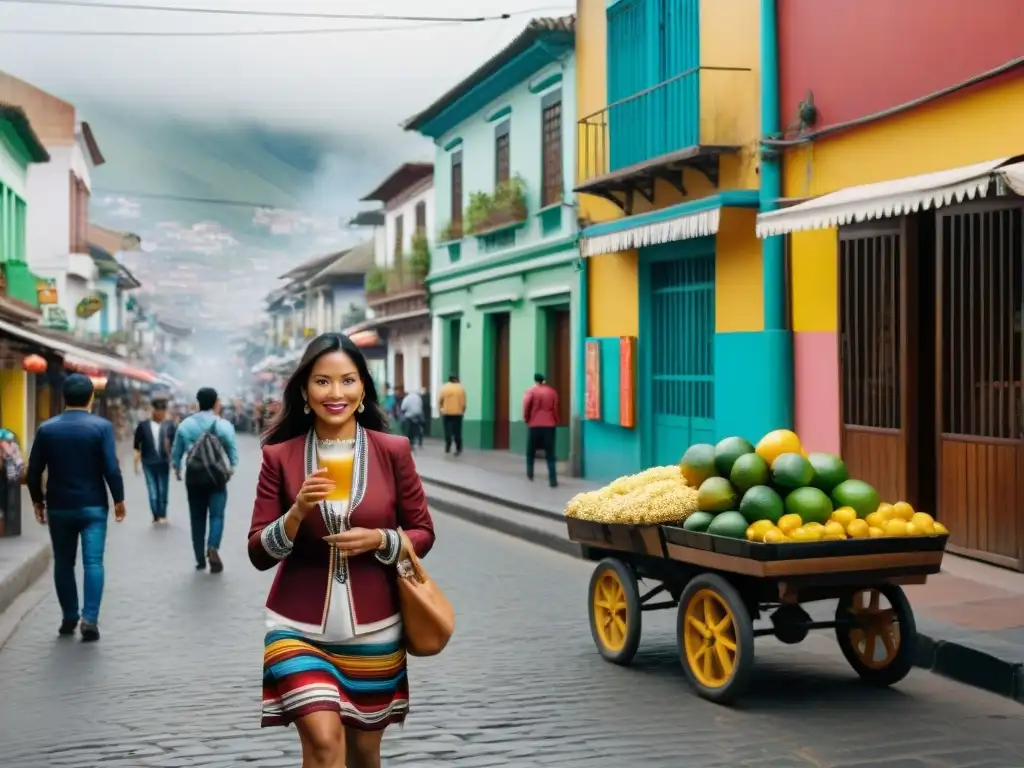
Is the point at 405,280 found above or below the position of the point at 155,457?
above

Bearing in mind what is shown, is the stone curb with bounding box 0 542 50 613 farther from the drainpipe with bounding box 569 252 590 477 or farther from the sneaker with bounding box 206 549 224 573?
the drainpipe with bounding box 569 252 590 477

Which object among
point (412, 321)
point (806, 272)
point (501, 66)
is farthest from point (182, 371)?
point (806, 272)

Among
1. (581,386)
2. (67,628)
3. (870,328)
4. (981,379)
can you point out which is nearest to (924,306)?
(870,328)

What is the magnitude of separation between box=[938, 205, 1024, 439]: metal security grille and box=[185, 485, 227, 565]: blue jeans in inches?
247

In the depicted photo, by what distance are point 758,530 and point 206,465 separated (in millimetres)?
6296

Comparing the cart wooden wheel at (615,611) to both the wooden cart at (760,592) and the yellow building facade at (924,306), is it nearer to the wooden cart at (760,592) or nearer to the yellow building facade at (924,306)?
the wooden cart at (760,592)

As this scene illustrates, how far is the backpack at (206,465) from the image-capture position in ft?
37.8

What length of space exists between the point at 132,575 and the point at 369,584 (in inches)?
330

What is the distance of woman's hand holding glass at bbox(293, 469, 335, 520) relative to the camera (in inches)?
153

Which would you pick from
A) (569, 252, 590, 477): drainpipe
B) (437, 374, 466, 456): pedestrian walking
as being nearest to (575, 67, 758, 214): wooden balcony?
(569, 252, 590, 477): drainpipe

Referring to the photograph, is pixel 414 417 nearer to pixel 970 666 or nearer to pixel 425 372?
pixel 425 372

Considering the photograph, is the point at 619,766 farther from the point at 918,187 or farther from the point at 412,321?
the point at 412,321

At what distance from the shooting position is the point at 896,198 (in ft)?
33.8

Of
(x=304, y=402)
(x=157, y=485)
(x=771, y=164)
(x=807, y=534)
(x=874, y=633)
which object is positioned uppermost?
(x=771, y=164)
